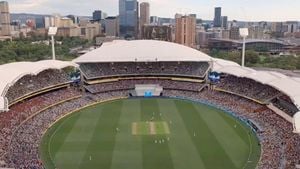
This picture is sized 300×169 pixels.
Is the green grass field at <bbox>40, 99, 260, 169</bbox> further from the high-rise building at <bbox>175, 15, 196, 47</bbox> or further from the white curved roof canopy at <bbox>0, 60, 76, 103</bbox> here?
the high-rise building at <bbox>175, 15, 196, 47</bbox>

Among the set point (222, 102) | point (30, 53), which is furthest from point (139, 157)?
point (30, 53)

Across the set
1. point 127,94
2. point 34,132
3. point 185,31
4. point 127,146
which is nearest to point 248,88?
point 127,94

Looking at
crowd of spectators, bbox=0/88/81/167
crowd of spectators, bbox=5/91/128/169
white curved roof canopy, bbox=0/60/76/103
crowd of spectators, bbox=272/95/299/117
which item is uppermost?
white curved roof canopy, bbox=0/60/76/103

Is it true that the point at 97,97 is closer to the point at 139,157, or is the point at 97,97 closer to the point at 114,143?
the point at 114,143

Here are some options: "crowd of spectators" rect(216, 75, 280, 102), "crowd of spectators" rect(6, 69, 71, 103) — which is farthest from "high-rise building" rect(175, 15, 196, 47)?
"crowd of spectators" rect(6, 69, 71, 103)

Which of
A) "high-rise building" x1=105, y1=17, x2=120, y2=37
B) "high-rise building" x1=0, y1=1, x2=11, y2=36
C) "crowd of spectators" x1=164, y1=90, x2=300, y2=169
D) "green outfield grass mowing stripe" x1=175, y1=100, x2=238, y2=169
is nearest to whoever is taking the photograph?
"crowd of spectators" x1=164, y1=90, x2=300, y2=169
